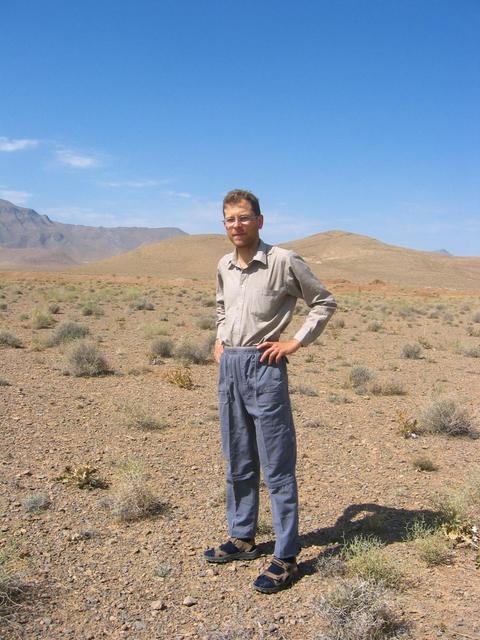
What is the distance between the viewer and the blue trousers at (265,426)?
359 cm

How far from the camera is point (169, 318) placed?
72.0ft

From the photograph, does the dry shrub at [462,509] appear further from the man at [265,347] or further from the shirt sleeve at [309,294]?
the shirt sleeve at [309,294]

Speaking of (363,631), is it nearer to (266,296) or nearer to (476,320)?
(266,296)

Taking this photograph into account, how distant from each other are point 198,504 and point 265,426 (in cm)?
185

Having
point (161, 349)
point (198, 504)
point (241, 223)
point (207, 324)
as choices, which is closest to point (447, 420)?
point (198, 504)

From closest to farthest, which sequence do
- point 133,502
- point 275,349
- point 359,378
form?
point 275,349
point 133,502
point 359,378

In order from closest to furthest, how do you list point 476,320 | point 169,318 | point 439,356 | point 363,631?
point 363,631, point 439,356, point 169,318, point 476,320

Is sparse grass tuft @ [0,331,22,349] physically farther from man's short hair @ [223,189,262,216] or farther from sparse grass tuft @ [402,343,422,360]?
man's short hair @ [223,189,262,216]

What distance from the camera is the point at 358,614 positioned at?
310cm

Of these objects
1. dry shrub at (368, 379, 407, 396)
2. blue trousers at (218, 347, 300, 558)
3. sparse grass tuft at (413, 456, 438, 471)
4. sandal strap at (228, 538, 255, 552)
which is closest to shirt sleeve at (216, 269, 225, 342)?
blue trousers at (218, 347, 300, 558)

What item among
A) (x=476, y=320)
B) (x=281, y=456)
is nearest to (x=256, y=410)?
(x=281, y=456)

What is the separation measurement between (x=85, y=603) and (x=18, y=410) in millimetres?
4773

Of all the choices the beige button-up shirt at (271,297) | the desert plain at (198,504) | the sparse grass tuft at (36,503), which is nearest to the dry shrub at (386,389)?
the desert plain at (198,504)

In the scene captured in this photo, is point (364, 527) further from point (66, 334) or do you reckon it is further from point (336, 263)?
point (336, 263)
